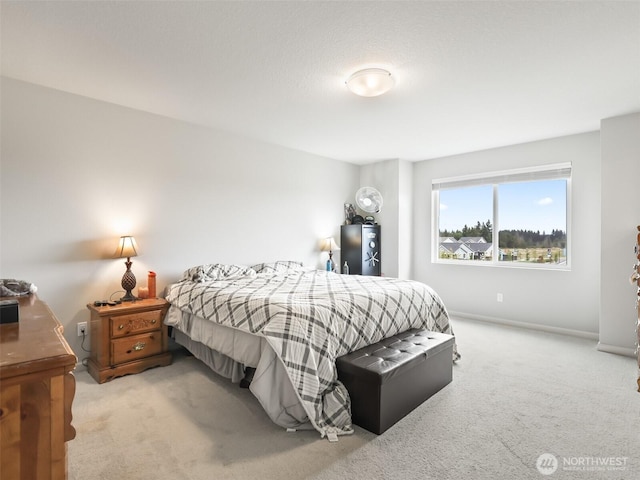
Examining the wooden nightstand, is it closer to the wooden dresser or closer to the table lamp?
the table lamp

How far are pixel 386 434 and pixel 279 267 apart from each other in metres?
2.47

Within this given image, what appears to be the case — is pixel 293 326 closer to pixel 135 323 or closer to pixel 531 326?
pixel 135 323

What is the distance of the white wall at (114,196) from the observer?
8.85ft

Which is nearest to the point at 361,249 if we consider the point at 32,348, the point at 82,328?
the point at 82,328

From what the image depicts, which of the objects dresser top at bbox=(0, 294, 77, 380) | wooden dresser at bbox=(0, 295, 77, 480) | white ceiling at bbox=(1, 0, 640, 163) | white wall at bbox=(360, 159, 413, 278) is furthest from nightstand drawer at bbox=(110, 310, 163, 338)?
white wall at bbox=(360, 159, 413, 278)

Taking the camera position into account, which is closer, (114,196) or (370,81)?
(370,81)

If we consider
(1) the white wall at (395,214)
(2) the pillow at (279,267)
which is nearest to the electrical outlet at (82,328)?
(2) the pillow at (279,267)

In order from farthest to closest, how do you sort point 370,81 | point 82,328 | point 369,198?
1. point 369,198
2. point 82,328
3. point 370,81

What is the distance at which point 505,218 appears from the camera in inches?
181

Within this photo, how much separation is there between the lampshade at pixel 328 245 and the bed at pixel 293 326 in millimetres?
1439

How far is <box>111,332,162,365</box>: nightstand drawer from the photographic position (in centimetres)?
275

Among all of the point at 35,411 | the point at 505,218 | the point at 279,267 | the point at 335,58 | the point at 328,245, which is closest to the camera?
the point at 35,411

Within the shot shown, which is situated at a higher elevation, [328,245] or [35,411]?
[328,245]

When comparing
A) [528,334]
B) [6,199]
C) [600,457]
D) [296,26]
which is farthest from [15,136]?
[528,334]
